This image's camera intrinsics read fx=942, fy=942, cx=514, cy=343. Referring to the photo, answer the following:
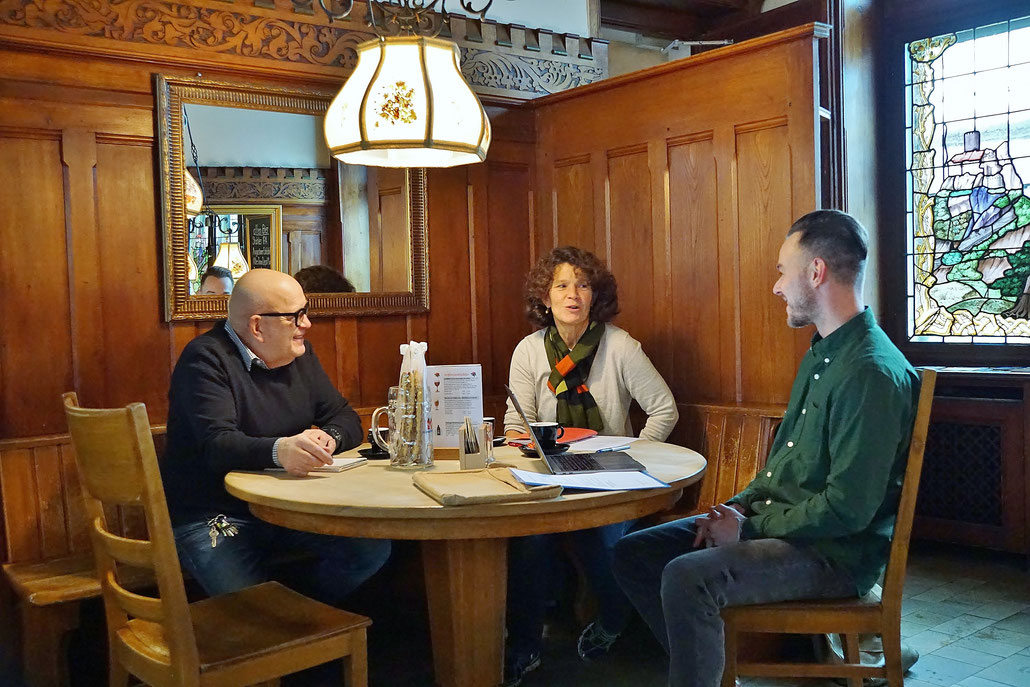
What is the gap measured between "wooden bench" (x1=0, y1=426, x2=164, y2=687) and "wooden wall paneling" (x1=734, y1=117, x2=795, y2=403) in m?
2.25

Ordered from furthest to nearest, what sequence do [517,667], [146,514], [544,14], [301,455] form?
[544,14] → [517,667] → [301,455] → [146,514]

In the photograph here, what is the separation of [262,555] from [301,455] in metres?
0.54

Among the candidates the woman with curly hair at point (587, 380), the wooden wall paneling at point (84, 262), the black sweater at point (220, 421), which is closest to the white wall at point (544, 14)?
the woman with curly hair at point (587, 380)

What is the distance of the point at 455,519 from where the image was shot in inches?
82.6

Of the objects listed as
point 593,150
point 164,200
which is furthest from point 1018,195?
point 164,200

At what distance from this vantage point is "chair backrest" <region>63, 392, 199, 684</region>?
1.95 m

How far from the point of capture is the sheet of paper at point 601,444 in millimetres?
2846

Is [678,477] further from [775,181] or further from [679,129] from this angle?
[679,129]

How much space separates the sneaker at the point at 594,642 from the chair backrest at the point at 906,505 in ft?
4.07

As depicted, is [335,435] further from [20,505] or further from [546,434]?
[20,505]

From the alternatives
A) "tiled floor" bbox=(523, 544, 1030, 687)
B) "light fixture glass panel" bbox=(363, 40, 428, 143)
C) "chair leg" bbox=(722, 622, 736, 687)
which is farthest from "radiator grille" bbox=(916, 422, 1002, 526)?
"light fixture glass panel" bbox=(363, 40, 428, 143)

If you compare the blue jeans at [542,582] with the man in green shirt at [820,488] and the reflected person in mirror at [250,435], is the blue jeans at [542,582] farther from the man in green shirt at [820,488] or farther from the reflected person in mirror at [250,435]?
the man in green shirt at [820,488]

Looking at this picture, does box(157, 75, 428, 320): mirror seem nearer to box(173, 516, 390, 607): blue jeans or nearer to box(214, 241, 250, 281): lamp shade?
box(214, 241, 250, 281): lamp shade

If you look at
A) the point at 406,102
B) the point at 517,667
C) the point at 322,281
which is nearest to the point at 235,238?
the point at 322,281
